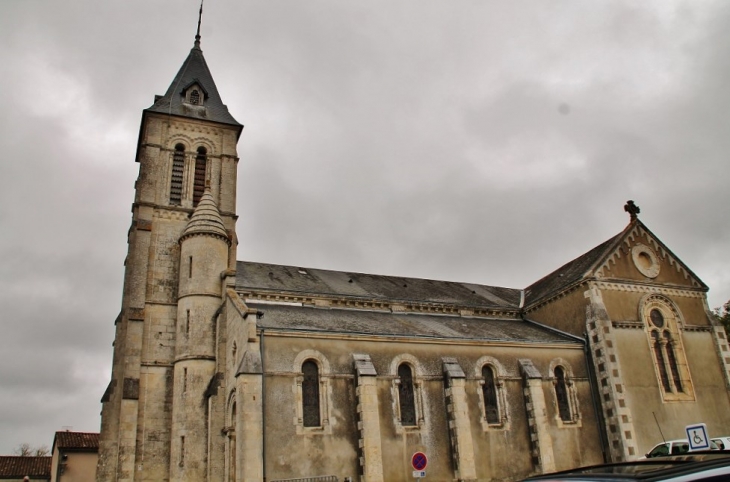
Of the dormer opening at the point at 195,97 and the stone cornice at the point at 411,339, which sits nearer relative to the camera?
the stone cornice at the point at 411,339

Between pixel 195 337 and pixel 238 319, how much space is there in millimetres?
3986

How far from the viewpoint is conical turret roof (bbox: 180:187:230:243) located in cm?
2747

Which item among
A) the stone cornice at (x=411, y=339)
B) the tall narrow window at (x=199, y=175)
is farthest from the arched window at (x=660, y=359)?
the tall narrow window at (x=199, y=175)

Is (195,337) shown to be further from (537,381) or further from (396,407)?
(537,381)

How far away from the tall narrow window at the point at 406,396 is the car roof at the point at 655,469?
17942mm

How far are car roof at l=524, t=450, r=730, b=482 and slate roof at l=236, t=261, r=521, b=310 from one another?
22627 mm

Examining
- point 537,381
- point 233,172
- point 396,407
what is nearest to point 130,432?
→ point 396,407

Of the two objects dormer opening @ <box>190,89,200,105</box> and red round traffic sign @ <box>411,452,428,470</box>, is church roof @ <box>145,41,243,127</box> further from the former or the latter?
red round traffic sign @ <box>411,452,428,470</box>

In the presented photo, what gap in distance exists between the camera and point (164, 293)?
2738 cm

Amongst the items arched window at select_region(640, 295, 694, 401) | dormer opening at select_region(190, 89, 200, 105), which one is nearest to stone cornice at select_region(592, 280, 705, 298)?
arched window at select_region(640, 295, 694, 401)

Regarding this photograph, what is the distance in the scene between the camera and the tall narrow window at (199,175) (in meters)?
30.7

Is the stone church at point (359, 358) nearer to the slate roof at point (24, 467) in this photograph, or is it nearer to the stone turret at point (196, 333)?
the stone turret at point (196, 333)

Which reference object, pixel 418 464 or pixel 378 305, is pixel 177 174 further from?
pixel 418 464

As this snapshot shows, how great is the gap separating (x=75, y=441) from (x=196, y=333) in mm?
17535
